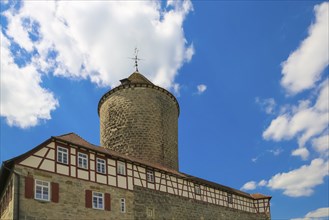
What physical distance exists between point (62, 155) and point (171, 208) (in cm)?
913

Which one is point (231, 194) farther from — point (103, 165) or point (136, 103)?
point (103, 165)

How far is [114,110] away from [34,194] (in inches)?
623

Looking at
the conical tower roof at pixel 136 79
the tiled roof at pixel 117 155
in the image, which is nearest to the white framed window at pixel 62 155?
the tiled roof at pixel 117 155

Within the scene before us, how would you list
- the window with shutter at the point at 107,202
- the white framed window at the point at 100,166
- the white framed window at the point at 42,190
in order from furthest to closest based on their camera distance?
the white framed window at the point at 100,166, the window with shutter at the point at 107,202, the white framed window at the point at 42,190

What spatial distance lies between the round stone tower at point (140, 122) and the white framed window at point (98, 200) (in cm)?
973

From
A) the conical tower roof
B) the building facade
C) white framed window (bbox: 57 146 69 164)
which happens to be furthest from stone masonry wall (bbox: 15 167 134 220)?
the conical tower roof

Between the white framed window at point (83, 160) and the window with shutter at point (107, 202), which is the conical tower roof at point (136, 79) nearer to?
the white framed window at point (83, 160)

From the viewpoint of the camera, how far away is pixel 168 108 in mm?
36000

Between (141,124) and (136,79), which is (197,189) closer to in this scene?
(141,124)

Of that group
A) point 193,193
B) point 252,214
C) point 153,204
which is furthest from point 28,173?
point 252,214

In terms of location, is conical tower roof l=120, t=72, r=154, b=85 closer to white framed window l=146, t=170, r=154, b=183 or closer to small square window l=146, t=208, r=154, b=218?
white framed window l=146, t=170, r=154, b=183

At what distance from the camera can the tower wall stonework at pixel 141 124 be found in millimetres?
32906

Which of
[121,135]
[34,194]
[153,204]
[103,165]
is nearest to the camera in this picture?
[34,194]

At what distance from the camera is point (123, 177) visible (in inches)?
968
